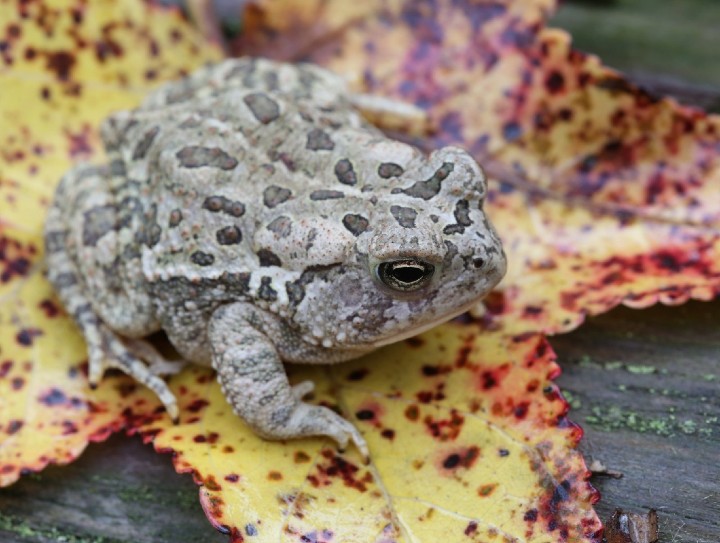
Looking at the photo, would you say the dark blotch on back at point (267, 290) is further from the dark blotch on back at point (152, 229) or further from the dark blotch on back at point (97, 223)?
the dark blotch on back at point (97, 223)

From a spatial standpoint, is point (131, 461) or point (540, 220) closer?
point (131, 461)

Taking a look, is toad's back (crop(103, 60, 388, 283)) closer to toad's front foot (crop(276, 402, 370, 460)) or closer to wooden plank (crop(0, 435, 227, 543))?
toad's front foot (crop(276, 402, 370, 460))

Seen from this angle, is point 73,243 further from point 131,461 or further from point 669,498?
point 669,498

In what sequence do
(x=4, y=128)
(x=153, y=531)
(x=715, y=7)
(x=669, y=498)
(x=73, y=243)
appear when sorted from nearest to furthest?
(x=669, y=498) → (x=153, y=531) → (x=73, y=243) → (x=4, y=128) → (x=715, y=7)

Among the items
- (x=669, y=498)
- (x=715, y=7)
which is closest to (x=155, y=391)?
(x=669, y=498)

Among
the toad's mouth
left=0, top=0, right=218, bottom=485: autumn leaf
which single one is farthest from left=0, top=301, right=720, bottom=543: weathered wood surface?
the toad's mouth

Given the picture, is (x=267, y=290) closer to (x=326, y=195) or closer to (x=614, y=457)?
(x=326, y=195)

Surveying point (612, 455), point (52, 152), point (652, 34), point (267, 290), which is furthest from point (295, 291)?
point (652, 34)
